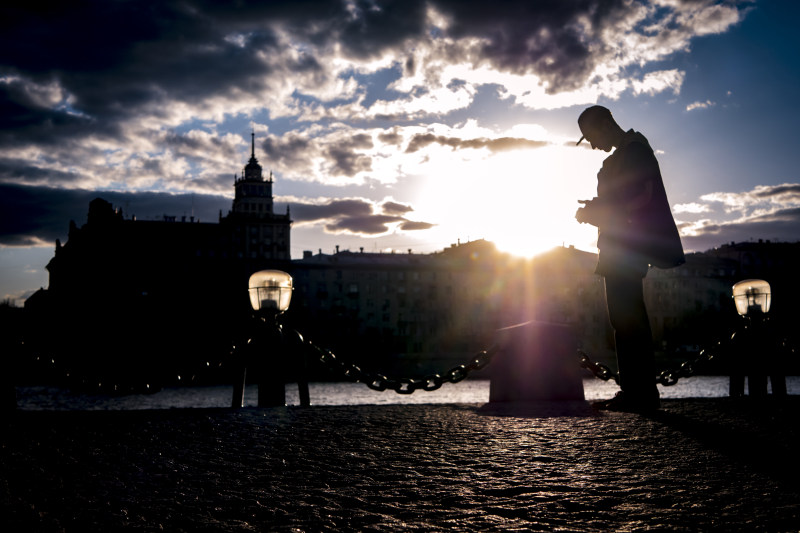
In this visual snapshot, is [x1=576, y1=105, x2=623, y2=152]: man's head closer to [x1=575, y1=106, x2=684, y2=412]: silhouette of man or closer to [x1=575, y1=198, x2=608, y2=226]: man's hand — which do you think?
[x1=575, y1=106, x2=684, y2=412]: silhouette of man

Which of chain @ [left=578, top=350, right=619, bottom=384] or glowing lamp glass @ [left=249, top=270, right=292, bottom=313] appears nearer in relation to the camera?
glowing lamp glass @ [left=249, top=270, right=292, bottom=313]

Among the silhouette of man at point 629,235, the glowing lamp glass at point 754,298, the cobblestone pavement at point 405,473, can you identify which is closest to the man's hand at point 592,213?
the silhouette of man at point 629,235

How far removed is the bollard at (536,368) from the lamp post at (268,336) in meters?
2.03

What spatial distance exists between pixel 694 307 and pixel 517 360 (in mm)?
107848

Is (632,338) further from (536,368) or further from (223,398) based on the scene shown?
(223,398)

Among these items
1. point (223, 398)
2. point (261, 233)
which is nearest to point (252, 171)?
point (261, 233)

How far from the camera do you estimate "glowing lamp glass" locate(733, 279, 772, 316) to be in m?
8.75

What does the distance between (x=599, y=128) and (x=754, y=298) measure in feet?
13.8

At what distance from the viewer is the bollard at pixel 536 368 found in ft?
24.5

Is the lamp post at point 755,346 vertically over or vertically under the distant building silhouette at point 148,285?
under

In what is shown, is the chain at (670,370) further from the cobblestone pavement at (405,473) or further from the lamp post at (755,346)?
the cobblestone pavement at (405,473)

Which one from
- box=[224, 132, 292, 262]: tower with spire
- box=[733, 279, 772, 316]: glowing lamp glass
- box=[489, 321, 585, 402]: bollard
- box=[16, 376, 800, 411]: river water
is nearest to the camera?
box=[489, 321, 585, 402]: bollard

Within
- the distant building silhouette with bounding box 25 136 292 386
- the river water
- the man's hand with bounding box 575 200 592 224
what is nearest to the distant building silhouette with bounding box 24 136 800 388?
the distant building silhouette with bounding box 25 136 292 386

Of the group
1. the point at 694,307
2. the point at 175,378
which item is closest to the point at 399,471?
the point at 175,378
